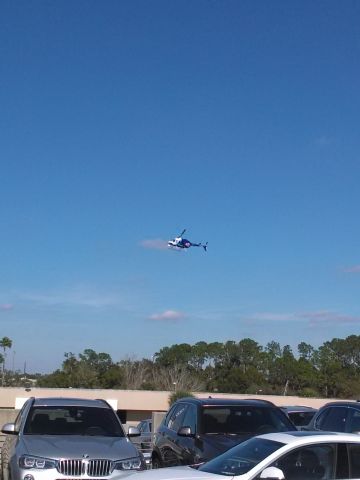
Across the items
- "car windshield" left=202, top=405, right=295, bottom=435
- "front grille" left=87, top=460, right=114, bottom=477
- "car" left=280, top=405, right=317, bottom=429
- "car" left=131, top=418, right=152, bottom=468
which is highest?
"car windshield" left=202, top=405, right=295, bottom=435

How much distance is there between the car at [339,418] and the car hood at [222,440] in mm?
1821

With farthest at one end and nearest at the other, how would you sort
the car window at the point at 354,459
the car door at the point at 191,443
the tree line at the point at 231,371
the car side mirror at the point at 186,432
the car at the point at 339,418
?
the tree line at the point at 231,371 < the car at the point at 339,418 < the car side mirror at the point at 186,432 < the car door at the point at 191,443 < the car window at the point at 354,459

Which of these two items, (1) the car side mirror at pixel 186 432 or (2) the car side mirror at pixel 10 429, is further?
(1) the car side mirror at pixel 186 432

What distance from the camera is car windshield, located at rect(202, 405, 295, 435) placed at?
11570 millimetres

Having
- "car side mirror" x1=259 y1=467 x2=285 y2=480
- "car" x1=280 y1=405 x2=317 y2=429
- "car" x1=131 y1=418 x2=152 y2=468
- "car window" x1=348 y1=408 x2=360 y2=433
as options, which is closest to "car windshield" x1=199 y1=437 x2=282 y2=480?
"car side mirror" x1=259 y1=467 x2=285 y2=480

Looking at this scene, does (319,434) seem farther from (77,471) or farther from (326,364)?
(326,364)

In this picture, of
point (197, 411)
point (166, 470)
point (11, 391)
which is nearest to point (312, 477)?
point (166, 470)

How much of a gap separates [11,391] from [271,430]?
58.4 metres

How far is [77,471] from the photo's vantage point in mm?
9828

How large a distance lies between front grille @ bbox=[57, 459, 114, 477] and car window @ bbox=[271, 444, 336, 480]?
10.4ft

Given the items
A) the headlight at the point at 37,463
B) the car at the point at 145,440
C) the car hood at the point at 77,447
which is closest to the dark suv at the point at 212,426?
the car hood at the point at 77,447

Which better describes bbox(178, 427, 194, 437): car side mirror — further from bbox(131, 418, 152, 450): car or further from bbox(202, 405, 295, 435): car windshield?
bbox(131, 418, 152, 450): car

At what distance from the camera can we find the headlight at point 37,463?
9800 millimetres

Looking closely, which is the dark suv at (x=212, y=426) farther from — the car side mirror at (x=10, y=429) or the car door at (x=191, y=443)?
the car side mirror at (x=10, y=429)
